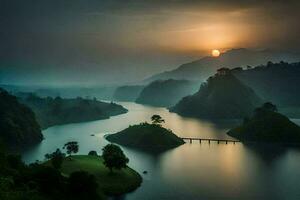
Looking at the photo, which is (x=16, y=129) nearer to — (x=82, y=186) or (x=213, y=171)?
(x=213, y=171)

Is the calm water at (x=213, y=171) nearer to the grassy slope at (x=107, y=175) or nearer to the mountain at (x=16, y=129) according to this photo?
the grassy slope at (x=107, y=175)

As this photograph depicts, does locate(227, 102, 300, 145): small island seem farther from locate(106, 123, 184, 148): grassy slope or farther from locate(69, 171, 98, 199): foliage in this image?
locate(69, 171, 98, 199): foliage

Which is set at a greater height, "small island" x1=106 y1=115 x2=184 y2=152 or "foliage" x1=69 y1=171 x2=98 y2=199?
Answer: "small island" x1=106 y1=115 x2=184 y2=152

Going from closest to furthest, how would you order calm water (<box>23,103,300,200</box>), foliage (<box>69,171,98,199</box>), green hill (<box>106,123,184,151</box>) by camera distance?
foliage (<box>69,171,98,199</box>), calm water (<box>23,103,300,200</box>), green hill (<box>106,123,184,151</box>)

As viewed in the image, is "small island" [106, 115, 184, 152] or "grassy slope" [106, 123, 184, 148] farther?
"grassy slope" [106, 123, 184, 148]

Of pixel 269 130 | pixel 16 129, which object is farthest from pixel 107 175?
pixel 269 130

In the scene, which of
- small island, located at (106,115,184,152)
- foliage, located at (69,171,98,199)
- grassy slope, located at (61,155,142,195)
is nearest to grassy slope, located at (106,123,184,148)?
small island, located at (106,115,184,152)

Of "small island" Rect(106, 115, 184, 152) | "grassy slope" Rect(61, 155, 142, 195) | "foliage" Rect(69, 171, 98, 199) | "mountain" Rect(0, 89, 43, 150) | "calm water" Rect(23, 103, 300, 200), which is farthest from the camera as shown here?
"mountain" Rect(0, 89, 43, 150)

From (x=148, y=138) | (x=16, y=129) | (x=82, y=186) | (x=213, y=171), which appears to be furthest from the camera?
(x=16, y=129)

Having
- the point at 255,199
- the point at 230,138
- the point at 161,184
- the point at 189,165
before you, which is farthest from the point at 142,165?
the point at 230,138
